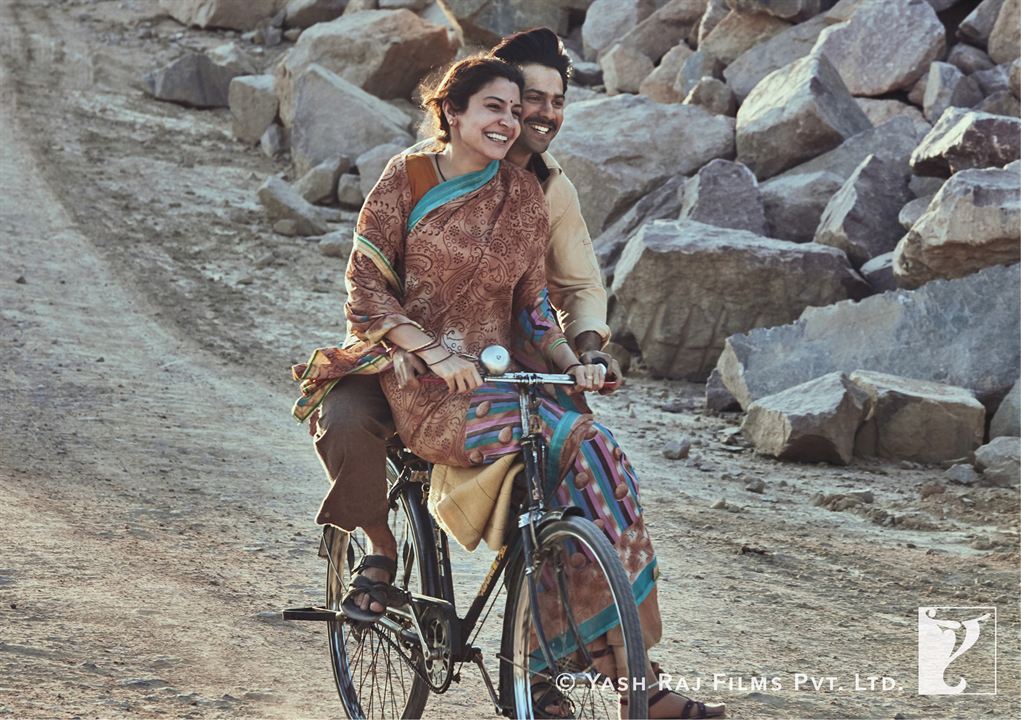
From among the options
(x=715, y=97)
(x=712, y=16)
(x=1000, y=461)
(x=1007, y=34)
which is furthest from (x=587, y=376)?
(x=712, y=16)

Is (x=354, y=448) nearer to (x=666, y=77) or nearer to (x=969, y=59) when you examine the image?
(x=969, y=59)

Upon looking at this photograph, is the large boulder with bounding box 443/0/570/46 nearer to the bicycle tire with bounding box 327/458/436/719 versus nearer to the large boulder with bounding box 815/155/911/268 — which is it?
the large boulder with bounding box 815/155/911/268

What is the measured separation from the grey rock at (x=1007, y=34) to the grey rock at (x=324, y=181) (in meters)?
5.91

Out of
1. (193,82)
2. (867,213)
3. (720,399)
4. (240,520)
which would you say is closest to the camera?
(240,520)

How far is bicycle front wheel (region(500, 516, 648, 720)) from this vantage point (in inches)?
112

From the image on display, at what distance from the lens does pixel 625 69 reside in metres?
15.5

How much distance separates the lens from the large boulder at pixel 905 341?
813 cm

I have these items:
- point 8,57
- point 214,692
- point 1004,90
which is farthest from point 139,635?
point 8,57

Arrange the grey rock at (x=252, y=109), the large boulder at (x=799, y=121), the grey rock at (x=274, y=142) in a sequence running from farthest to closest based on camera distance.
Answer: the grey rock at (x=252, y=109) < the grey rock at (x=274, y=142) < the large boulder at (x=799, y=121)

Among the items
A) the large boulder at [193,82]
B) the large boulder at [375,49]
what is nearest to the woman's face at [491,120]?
the large boulder at [375,49]

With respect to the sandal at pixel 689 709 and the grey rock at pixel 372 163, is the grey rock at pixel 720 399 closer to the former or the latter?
the grey rock at pixel 372 163

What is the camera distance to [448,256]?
133 inches

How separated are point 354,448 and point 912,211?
6985mm

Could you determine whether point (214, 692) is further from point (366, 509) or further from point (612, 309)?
point (612, 309)
